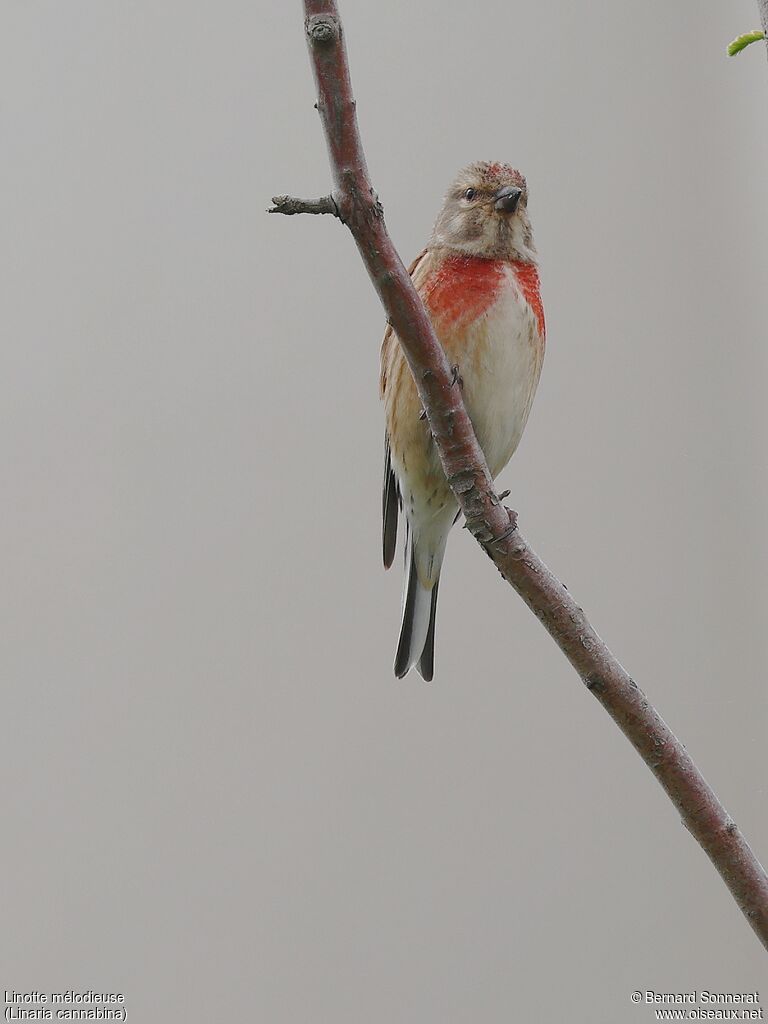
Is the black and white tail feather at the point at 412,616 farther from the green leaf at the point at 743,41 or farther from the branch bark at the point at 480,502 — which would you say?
the green leaf at the point at 743,41

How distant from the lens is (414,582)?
4.58 ft

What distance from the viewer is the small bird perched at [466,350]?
4.12 feet

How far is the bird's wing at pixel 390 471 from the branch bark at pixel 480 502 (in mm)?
484

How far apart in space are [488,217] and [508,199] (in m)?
0.03

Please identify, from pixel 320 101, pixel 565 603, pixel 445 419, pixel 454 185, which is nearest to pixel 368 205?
pixel 320 101

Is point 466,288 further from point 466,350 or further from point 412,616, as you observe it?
point 412,616

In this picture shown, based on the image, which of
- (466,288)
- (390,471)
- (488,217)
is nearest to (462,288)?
(466,288)

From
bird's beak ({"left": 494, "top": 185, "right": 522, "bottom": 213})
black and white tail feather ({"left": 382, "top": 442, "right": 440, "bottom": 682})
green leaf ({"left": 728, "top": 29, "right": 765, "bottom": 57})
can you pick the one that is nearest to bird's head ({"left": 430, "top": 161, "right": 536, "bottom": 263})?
bird's beak ({"left": 494, "top": 185, "right": 522, "bottom": 213})

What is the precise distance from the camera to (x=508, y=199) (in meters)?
1.29

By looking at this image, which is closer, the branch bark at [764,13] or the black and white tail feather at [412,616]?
the branch bark at [764,13]

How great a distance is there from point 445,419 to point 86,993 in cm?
164

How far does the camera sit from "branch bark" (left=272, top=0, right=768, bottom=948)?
69 cm

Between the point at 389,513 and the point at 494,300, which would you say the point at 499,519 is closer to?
the point at 494,300

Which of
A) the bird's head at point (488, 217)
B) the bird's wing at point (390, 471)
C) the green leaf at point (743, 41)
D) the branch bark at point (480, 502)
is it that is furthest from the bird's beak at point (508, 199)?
the green leaf at point (743, 41)
